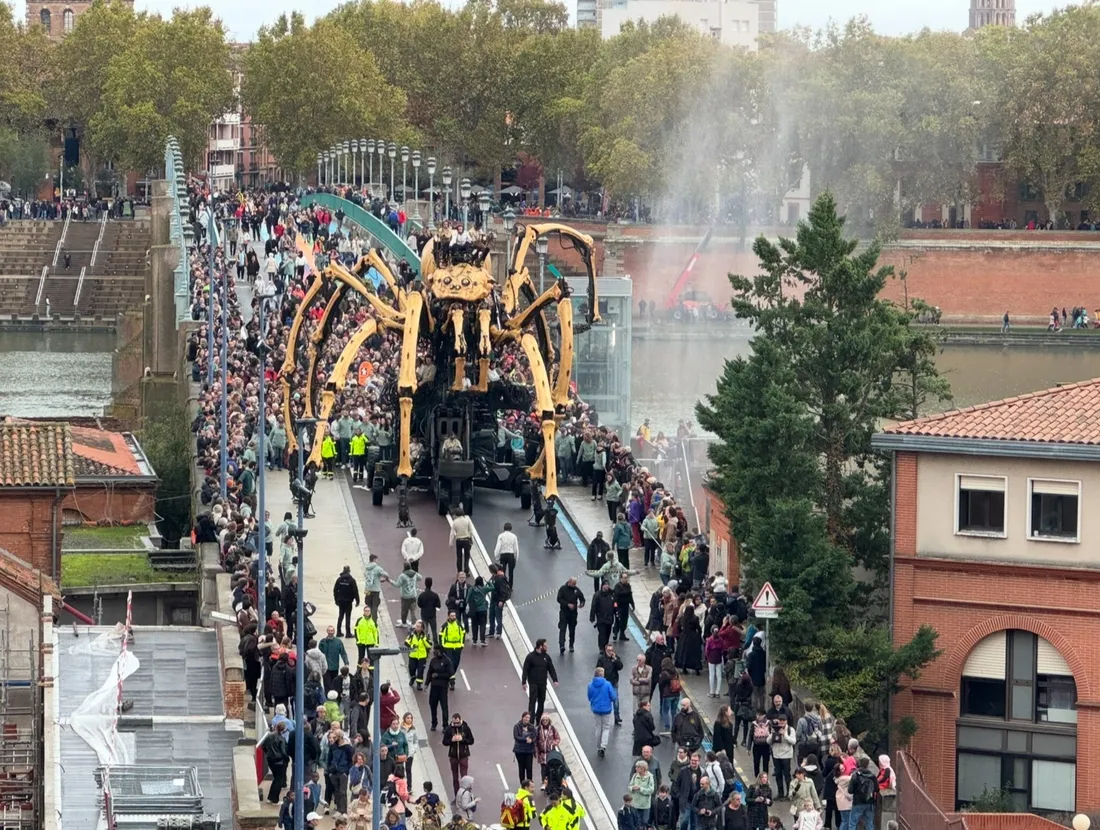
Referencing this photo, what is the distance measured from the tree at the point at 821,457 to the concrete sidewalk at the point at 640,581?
191 cm

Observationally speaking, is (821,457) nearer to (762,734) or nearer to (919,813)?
(762,734)

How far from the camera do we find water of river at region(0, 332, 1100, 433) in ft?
342

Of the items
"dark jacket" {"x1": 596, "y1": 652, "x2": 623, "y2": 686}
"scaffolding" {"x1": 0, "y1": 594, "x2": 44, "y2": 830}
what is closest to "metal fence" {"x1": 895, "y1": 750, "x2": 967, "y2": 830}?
"dark jacket" {"x1": 596, "y1": 652, "x2": 623, "y2": 686}

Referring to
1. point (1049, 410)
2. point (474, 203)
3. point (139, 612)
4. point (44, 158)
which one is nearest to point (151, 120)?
point (44, 158)

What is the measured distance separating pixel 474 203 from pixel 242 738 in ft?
335

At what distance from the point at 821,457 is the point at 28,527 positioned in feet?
44.7

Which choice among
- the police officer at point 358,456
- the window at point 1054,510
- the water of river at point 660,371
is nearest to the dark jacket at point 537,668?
the window at point 1054,510

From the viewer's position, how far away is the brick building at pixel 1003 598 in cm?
4647

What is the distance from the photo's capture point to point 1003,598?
47031 millimetres

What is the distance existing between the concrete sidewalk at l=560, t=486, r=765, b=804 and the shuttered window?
4448mm

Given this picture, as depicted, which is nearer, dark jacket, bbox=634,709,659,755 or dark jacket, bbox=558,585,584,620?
dark jacket, bbox=634,709,659,755

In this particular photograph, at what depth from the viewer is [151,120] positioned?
163 metres

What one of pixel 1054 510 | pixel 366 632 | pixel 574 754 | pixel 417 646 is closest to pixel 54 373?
pixel 1054 510

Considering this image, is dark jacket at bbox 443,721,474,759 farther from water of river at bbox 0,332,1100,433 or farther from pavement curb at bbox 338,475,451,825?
water of river at bbox 0,332,1100,433
